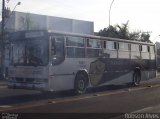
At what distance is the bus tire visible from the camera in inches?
742

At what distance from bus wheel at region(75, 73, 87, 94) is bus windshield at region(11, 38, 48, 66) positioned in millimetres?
2374

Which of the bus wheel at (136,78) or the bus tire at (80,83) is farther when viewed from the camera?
the bus wheel at (136,78)

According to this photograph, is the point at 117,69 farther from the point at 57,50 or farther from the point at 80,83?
the point at 57,50

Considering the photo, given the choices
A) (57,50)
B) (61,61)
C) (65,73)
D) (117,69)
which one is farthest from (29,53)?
(117,69)

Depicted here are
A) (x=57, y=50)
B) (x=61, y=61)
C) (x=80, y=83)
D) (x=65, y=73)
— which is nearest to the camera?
(x=57, y=50)

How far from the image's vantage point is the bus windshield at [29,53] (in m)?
17.2

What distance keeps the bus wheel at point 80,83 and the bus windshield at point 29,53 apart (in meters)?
2.37

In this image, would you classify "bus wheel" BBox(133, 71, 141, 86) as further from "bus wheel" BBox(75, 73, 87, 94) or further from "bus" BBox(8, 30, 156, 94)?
"bus wheel" BBox(75, 73, 87, 94)

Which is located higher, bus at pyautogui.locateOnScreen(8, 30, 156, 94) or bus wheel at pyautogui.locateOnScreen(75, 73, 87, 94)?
bus at pyautogui.locateOnScreen(8, 30, 156, 94)

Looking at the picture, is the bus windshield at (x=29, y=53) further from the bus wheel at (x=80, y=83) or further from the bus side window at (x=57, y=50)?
the bus wheel at (x=80, y=83)

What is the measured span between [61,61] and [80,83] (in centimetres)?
181

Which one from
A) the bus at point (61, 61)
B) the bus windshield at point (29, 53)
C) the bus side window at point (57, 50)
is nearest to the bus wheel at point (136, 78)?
the bus at point (61, 61)

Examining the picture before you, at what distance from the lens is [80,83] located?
751 inches

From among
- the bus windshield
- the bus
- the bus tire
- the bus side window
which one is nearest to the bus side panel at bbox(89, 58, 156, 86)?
the bus
